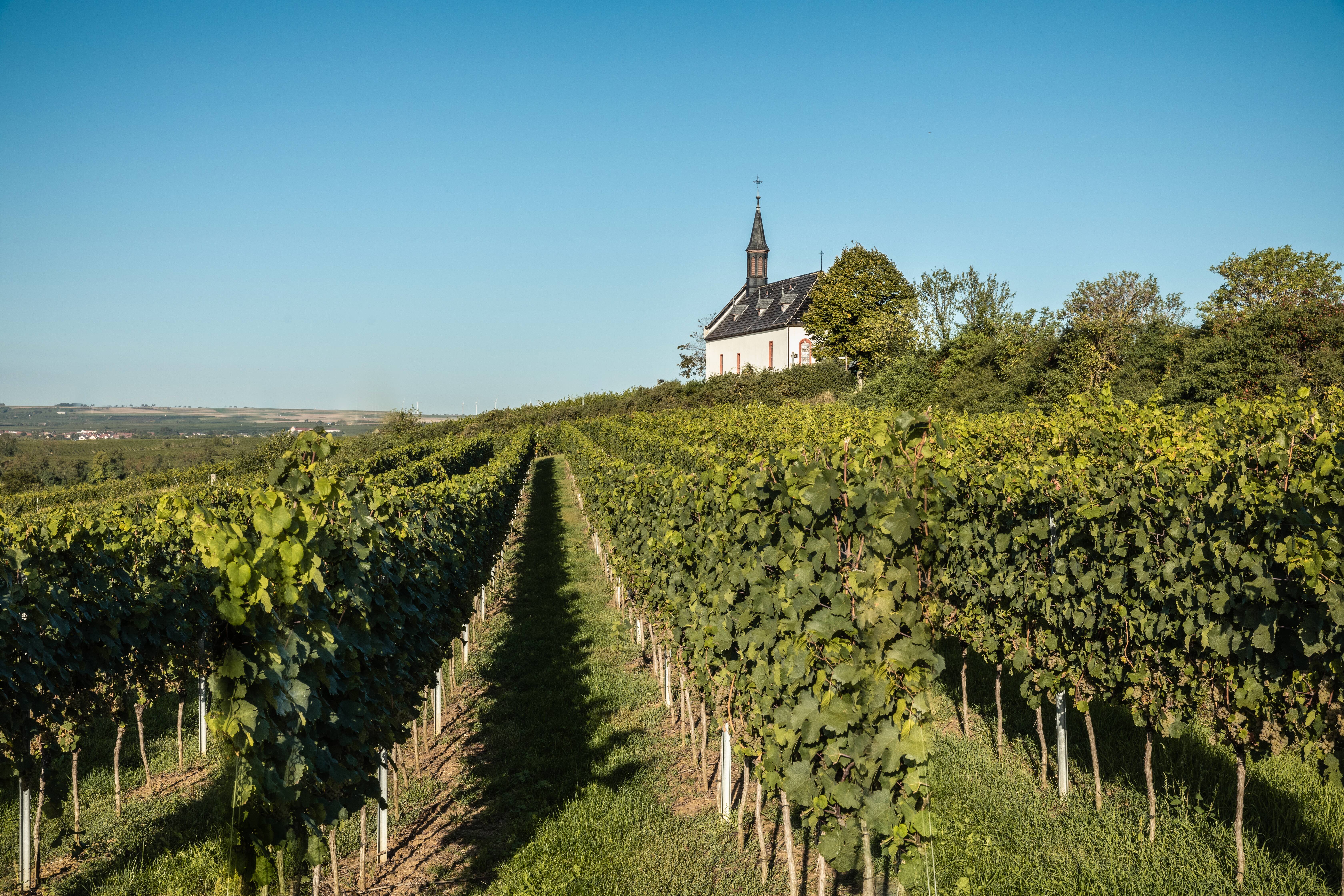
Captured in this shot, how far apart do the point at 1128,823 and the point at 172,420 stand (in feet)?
626

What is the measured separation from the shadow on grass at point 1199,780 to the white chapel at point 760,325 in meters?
41.4

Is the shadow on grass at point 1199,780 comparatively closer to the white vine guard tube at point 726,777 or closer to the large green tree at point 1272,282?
the white vine guard tube at point 726,777

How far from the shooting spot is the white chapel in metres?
52.0

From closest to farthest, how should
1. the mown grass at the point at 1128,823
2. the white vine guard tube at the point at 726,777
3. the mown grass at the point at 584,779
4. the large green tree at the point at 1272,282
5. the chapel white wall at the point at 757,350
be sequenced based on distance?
1. the mown grass at the point at 1128,823
2. the mown grass at the point at 584,779
3. the white vine guard tube at the point at 726,777
4. the large green tree at the point at 1272,282
5. the chapel white wall at the point at 757,350

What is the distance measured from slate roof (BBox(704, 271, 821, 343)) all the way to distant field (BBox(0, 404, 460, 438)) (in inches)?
1906

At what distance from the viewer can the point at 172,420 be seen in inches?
6358

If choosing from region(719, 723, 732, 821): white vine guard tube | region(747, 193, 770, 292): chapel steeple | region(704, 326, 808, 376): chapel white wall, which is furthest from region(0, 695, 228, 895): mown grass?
region(747, 193, 770, 292): chapel steeple

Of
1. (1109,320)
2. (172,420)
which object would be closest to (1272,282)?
(1109,320)

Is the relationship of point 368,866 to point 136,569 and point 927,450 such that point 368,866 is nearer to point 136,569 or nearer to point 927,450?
point 136,569

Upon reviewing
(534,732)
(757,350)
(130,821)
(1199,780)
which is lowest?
(534,732)

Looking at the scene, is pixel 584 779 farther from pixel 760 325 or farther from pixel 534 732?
pixel 760 325

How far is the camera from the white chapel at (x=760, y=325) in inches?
2046

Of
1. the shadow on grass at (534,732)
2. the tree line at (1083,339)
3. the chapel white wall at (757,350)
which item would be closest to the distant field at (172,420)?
the chapel white wall at (757,350)

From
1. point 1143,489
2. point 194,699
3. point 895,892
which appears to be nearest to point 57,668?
point 194,699
